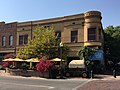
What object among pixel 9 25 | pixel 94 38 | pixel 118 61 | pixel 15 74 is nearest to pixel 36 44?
pixel 15 74

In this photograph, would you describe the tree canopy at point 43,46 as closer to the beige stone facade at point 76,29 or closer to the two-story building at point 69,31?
the beige stone facade at point 76,29

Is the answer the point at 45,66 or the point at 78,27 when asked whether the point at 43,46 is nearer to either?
the point at 78,27

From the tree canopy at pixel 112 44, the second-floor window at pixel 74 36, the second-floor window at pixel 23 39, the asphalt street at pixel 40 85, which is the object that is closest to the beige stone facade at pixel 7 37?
the second-floor window at pixel 23 39

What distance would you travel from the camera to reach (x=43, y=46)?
4394cm

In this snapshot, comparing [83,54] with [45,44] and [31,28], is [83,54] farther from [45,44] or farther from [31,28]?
[31,28]

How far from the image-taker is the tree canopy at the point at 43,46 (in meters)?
44.0

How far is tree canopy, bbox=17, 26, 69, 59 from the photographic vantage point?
144 ft

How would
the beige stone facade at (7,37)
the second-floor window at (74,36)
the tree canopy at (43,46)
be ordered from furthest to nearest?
the beige stone facade at (7,37), the second-floor window at (74,36), the tree canopy at (43,46)

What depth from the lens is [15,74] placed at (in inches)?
1618

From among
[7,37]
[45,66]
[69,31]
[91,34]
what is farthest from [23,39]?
[45,66]

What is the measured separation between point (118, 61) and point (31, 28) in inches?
1003

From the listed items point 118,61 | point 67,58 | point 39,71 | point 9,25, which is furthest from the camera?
point 118,61

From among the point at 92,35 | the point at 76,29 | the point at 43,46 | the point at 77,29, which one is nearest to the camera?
the point at 43,46

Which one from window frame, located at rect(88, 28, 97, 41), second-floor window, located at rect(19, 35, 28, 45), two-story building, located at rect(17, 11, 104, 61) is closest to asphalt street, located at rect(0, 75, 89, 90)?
window frame, located at rect(88, 28, 97, 41)
